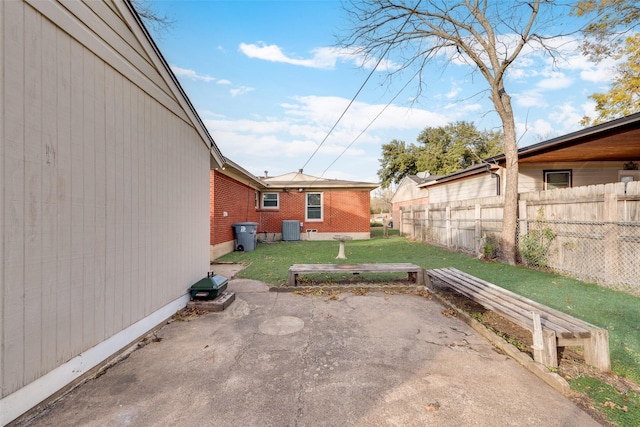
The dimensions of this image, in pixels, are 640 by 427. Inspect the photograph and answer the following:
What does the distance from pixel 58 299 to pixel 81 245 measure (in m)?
0.50

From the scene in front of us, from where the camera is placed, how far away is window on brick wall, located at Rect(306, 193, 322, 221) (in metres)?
16.0

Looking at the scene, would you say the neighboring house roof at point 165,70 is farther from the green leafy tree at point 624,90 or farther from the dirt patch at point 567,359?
the green leafy tree at point 624,90

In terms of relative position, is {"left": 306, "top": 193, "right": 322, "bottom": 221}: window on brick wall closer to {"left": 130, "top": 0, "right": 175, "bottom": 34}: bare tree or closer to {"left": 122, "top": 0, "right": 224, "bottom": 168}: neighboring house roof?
{"left": 130, "top": 0, "right": 175, "bottom": 34}: bare tree

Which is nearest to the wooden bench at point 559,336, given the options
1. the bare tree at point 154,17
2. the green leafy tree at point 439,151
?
the bare tree at point 154,17

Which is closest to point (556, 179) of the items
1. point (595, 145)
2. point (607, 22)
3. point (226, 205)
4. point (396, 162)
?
point (595, 145)

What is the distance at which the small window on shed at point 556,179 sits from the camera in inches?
423

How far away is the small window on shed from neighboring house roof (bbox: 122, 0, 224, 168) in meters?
12.7

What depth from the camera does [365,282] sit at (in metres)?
6.09

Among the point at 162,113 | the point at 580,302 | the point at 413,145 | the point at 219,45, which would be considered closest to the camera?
the point at 162,113

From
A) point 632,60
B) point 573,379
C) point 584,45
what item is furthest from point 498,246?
point 632,60

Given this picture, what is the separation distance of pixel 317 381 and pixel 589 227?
22.9 ft

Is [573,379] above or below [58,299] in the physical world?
below

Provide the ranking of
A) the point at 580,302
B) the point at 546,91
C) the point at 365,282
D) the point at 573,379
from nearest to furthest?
the point at 573,379 → the point at 580,302 → the point at 365,282 → the point at 546,91

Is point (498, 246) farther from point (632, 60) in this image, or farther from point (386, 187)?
point (386, 187)
